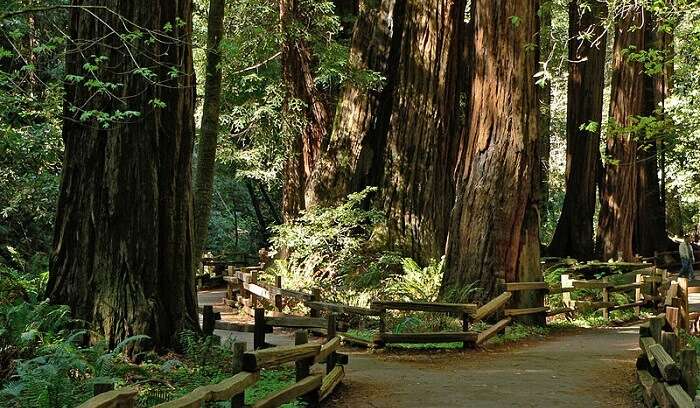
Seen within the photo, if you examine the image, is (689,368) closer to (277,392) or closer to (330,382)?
(277,392)

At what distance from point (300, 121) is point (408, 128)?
3232mm

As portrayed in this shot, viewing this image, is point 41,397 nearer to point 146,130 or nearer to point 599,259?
point 146,130

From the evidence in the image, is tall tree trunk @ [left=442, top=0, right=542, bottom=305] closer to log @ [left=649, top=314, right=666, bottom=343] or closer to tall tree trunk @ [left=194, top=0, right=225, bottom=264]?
tall tree trunk @ [left=194, top=0, right=225, bottom=264]

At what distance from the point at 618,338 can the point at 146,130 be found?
33.8 ft

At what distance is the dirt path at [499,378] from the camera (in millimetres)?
8641

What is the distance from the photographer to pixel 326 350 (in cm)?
899

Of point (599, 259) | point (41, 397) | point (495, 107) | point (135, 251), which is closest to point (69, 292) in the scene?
point (135, 251)

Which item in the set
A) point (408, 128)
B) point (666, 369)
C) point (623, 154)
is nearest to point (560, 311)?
point (408, 128)

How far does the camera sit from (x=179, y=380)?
27.8ft

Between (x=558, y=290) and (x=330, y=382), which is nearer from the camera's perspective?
(x=330, y=382)

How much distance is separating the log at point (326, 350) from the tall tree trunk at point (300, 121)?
1105 centimetres

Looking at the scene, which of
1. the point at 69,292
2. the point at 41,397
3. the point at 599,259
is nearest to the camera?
the point at 41,397

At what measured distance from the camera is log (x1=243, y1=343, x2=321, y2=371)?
22.0ft

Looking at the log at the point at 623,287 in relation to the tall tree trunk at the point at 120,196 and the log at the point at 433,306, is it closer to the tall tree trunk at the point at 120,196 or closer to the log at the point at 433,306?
the log at the point at 433,306
